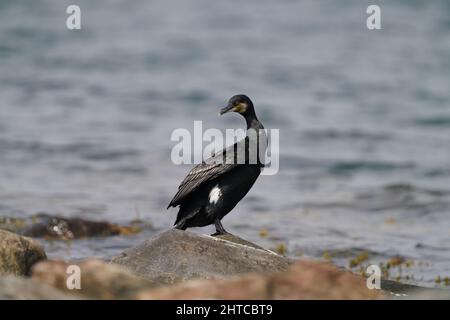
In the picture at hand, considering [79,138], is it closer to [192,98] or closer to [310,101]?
[192,98]

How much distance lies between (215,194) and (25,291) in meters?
3.47

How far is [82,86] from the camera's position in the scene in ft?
89.0

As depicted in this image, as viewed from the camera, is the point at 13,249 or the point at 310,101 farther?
the point at 310,101

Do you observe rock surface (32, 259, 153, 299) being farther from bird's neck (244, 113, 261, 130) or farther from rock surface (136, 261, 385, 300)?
bird's neck (244, 113, 261, 130)

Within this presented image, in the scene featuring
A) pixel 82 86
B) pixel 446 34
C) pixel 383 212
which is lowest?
pixel 383 212

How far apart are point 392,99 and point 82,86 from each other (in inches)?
358

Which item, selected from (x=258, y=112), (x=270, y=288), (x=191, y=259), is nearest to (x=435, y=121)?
(x=258, y=112)

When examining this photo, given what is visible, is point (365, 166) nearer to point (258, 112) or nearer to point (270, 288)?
point (258, 112)

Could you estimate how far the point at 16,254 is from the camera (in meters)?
8.77

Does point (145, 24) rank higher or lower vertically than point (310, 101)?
higher

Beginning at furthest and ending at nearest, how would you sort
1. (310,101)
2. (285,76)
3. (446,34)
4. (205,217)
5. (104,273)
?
(446,34)
(285,76)
(310,101)
(205,217)
(104,273)

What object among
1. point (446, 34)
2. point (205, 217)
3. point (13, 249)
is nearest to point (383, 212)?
point (205, 217)

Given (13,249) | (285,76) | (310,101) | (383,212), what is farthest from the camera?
(285,76)

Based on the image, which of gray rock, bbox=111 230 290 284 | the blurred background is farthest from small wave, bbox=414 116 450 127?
gray rock, bbox=111 230 290 284
